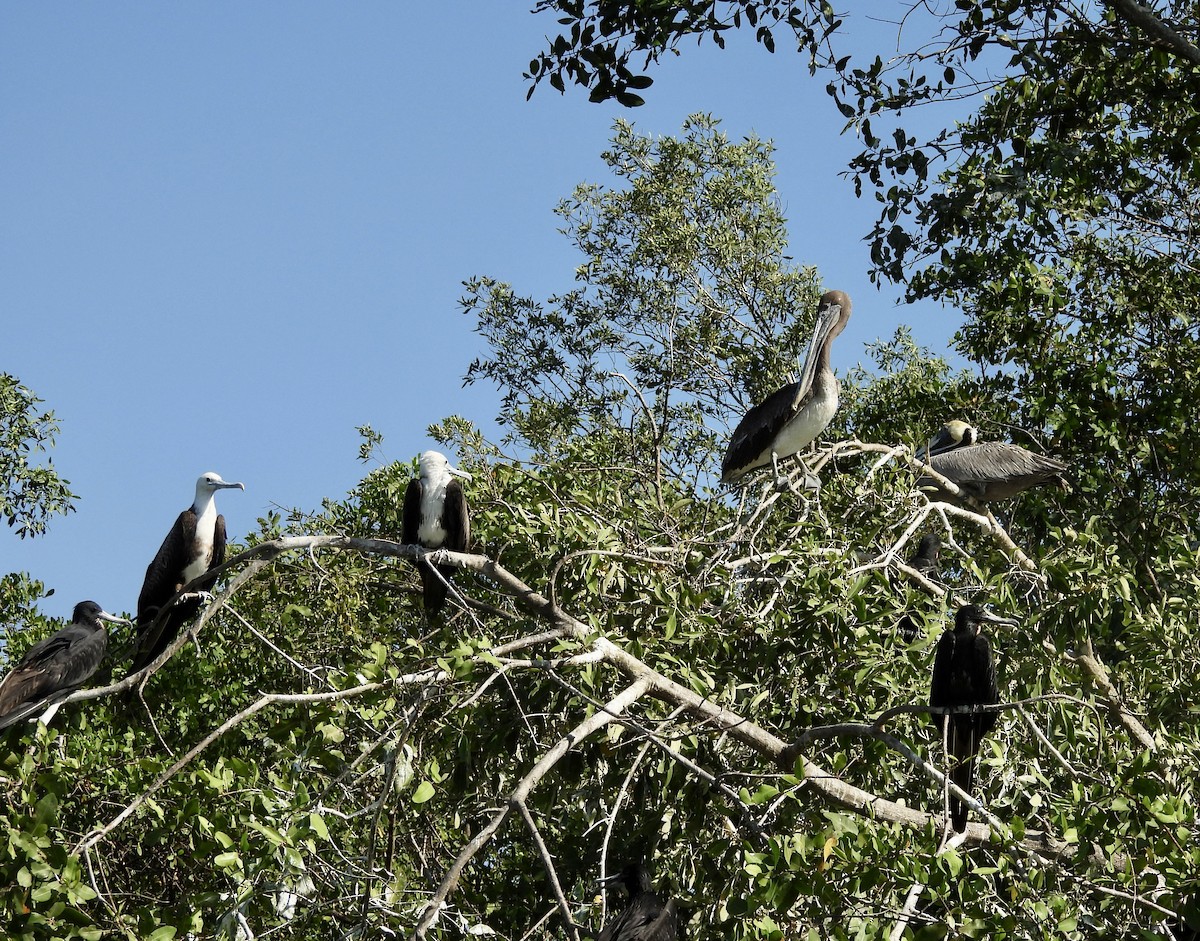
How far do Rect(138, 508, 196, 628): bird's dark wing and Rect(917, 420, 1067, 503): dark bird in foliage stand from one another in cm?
441

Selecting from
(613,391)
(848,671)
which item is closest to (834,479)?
(848,671)

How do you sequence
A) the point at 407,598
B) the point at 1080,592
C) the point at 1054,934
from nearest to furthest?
the point at 1054,934 → the point at 1080,592 → the point at 407,598

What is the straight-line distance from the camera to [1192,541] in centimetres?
787

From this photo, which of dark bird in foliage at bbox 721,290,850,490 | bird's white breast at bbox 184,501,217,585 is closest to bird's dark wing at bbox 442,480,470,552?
bird's white breast at bbox 184,501,217,585

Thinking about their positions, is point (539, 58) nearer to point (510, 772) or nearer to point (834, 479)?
point (834, 479)

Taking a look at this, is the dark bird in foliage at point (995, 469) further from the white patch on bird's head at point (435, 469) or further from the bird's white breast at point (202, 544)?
the bird's white breast at point (202, 544)

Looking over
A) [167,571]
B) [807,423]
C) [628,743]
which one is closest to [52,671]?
[167,571]

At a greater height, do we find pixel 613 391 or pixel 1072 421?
pixel 613 391

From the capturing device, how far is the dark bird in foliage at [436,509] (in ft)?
21.4

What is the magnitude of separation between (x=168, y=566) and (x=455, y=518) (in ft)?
5.75

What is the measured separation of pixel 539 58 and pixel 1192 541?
16.3 feet

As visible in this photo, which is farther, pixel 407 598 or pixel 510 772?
pixel 407 598

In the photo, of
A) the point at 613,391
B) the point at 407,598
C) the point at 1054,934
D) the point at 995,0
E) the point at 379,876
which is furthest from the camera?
the point at 613,391

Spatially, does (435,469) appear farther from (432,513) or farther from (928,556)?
(928,556)
